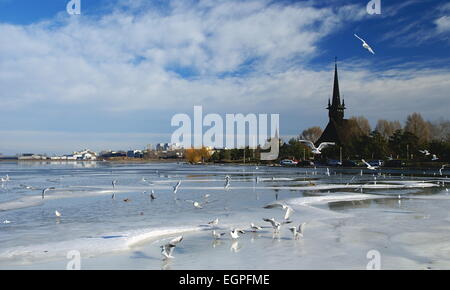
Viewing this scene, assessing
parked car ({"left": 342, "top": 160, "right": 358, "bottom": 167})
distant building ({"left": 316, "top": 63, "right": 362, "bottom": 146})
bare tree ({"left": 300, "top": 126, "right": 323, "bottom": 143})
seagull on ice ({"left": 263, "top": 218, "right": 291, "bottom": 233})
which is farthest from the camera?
bare tree ({"left": 300, "top": 126, "right": 323, "bottom": 143})

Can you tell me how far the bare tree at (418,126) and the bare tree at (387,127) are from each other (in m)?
11.4

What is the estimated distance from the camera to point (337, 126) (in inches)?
4887

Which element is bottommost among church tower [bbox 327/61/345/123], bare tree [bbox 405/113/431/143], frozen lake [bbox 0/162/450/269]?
frozen lake [bbox 0/162/450/269]

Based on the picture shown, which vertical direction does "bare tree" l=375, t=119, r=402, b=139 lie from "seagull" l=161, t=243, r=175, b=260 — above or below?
above

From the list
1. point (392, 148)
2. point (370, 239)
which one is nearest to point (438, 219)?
point (370, 239)

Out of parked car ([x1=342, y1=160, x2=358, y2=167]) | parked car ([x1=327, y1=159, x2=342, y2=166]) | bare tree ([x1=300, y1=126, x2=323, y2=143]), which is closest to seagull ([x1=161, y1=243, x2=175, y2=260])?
parked car ([x1=342, y1=160, x2=358, y2=167])

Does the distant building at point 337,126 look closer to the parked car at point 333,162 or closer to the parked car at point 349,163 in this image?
the parked car at point 333,162

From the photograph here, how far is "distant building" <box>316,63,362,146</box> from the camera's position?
117750 millimetres

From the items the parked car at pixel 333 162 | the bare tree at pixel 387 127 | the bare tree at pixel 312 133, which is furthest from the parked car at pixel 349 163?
the bare tree at pixel 312 133

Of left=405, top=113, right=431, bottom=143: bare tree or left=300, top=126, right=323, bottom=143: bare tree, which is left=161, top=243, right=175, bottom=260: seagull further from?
left=300, top=126, right=323, bottom=143: bare tree

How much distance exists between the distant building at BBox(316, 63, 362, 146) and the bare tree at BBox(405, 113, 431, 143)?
43.2 ft

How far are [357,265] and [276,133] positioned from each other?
125m

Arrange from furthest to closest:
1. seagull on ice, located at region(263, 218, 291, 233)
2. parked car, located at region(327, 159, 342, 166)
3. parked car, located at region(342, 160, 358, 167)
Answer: parked car, located at region(327, 159, 342, 166)
parked car, located at region(342, 160, 358, 167)
seagull on ice, located at region(263, 218, 291, 233)
